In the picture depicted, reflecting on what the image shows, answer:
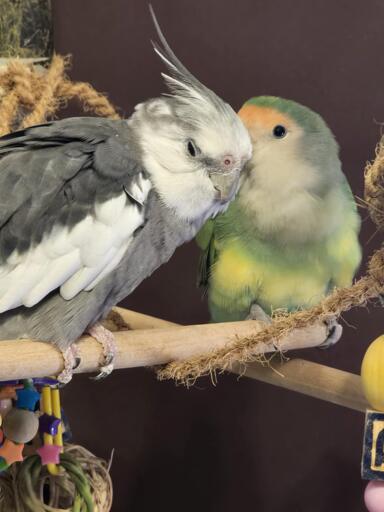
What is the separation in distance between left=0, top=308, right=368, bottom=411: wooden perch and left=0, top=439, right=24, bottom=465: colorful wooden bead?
0.14m

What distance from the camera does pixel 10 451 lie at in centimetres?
78

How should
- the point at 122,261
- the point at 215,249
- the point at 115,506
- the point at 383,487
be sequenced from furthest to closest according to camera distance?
the point at 115,506, the point at 215,249, the point at 122,261, the point at 383,487

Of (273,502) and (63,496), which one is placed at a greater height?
(63,496)

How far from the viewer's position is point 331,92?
105 centimetres

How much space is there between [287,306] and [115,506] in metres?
0.68

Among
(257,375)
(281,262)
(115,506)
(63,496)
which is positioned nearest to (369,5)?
(281,262)

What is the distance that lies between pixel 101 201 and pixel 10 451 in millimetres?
300

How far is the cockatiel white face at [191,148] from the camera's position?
0.74m

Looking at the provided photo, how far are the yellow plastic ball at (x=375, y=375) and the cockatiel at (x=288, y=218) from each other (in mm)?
275

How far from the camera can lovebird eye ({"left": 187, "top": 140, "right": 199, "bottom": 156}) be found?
748mm

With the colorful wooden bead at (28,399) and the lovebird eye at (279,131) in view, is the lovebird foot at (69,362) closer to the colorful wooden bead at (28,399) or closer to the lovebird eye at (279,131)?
the colorful wooden bead at (28,399)

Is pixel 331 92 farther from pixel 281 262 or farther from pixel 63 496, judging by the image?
pixel 63 496

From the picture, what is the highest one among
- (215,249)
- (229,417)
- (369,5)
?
(369,5)

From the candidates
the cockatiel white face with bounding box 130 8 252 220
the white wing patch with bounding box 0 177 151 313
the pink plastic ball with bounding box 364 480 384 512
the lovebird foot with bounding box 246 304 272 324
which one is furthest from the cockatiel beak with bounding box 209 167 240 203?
the pink plastic ball with bounding box 364 480 384 512
